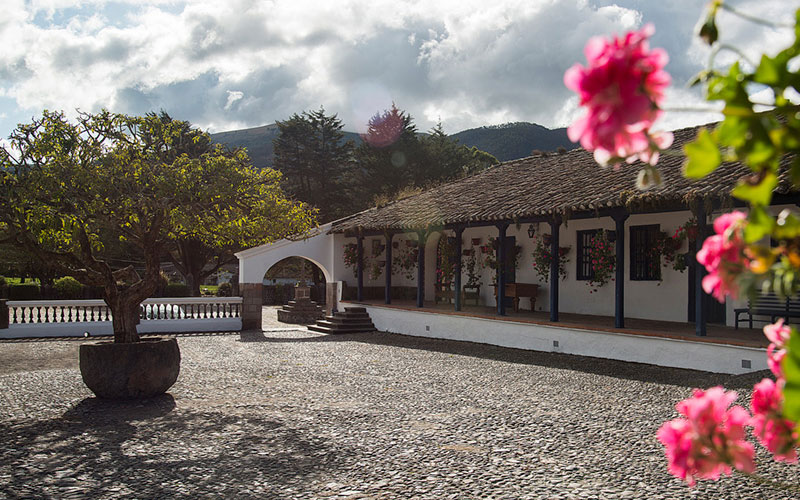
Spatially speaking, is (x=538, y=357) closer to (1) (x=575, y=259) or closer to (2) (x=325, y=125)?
(1) (x=575, y=259)

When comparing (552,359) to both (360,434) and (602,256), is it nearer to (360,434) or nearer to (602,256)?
(602,256)

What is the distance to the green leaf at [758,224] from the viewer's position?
1.16 meters

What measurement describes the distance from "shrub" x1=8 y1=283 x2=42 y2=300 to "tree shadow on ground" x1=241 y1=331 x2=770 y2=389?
1673 cm

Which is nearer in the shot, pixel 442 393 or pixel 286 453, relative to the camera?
pixel 286 453

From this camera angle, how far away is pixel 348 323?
61.2 ft

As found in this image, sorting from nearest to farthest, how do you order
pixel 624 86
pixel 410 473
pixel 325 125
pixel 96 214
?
pixel 624 86 < pixel 410 473 < pixel 96 214 < pixel 325 125

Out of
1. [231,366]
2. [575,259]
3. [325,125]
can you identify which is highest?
[325,125]

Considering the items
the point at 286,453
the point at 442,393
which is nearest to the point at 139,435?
the point at 286,453

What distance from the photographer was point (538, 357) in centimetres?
1258

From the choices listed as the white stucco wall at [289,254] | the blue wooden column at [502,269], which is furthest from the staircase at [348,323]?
the blue wooden column at [502,269]

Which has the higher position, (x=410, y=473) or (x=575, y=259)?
(x=575, y=259)

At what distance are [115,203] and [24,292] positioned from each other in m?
24.9

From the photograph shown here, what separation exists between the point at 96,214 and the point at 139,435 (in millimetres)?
3427

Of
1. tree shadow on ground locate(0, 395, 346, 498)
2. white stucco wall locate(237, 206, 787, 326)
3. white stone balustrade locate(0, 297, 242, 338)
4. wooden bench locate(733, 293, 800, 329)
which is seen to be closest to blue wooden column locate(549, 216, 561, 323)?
white stucco wall locate(237, 206, 787, 326)
